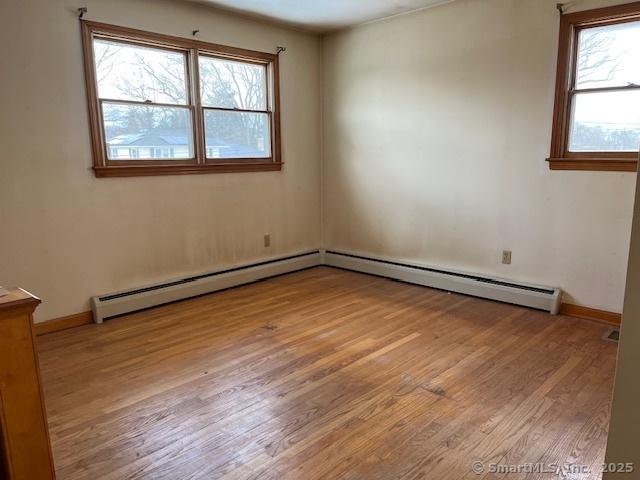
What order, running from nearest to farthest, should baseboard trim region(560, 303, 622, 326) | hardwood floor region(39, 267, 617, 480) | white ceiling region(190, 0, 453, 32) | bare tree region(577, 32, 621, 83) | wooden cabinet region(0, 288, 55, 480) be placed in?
wooden cabinet region(0, 288, 55, 480) → hardwood floor region(39, 267, 617, 480) → bare tree region(577, 32, 621, 83) → baseboard trim region(560, 303, 622, 326) → white ceiling region(190, 0, 453, 32)

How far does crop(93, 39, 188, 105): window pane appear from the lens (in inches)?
137

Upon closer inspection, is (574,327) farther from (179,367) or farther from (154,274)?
(154,274)

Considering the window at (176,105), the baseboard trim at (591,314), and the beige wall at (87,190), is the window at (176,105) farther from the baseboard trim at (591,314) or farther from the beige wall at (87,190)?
the baseboard trim at (591,314)

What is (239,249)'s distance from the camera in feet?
14.9

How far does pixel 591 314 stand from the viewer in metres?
3.45

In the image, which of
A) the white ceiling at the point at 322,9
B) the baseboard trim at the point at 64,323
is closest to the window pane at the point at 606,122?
the white ceiling at the point at 322,9

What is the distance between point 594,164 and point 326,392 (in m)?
2.54

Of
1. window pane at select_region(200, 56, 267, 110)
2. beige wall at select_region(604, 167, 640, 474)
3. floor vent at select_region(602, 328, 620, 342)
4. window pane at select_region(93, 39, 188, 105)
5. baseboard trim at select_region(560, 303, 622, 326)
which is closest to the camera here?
beige wall at select_region(604, 167, 640, 474)

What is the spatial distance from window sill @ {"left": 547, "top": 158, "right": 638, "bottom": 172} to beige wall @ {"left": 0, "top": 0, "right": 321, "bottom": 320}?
2.62 metres

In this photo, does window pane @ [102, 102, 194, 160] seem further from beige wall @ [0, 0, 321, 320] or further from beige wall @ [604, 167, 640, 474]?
beige wall @ [604, 167, 640, 474]

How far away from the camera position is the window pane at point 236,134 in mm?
4203

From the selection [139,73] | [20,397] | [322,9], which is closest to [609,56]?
[322,9]

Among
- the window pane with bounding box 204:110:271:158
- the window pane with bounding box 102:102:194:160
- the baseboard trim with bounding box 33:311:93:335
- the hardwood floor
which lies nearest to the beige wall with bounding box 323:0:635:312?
the hardwood floor

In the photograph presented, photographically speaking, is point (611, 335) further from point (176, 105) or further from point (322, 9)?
point (176, 105)
